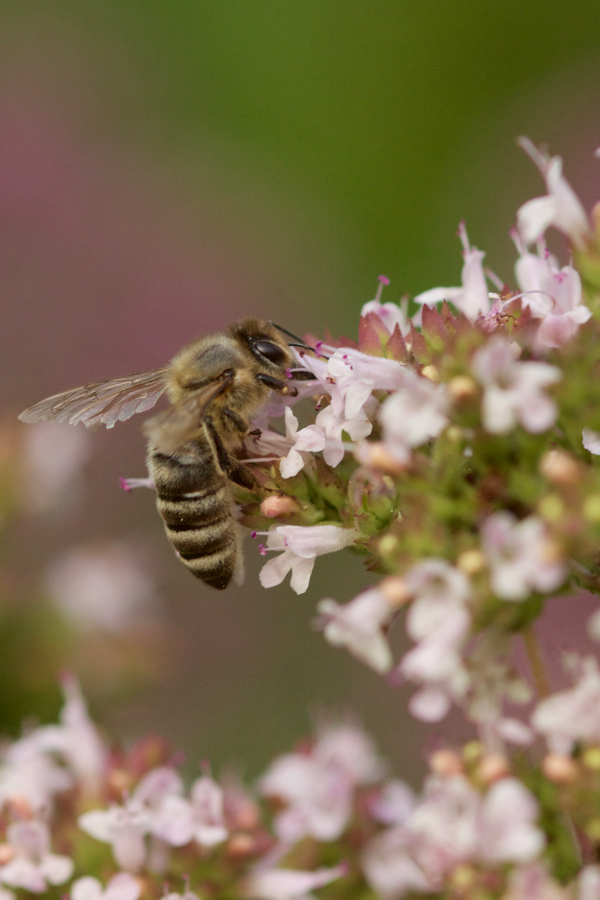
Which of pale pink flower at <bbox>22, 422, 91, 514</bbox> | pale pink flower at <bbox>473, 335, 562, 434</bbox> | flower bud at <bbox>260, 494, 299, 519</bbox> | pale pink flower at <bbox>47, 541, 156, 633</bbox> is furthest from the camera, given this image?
pale pink flower at <bbox>47, 541, 156, 633</bbox>

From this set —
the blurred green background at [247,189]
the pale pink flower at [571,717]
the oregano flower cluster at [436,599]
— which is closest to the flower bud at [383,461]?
the oregano flower cluster at [436,599]

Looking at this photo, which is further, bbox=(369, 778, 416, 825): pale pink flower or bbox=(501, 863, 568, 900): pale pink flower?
bbox=(369, 778, 416, 825): pale pink flower

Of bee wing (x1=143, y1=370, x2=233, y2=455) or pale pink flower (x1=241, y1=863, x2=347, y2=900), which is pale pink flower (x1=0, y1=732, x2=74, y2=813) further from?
bee wing (x1=143, y1=370, x2=233, y2=455)

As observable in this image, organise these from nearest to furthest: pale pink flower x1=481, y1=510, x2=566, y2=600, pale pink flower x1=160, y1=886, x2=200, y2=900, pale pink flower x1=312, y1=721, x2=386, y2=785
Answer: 1. pale pink flower x1=481, y1=510, x2=566, y2=600
2. pale pink flower x1=160, y1=886, x2=200, y2=900
3. pale pink flower x1=312, y1=721, x2=386, y2=785

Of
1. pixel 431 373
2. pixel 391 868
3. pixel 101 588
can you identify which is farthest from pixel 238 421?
pixel 101 588

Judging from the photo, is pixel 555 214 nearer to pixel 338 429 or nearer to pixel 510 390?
pixel 510 390

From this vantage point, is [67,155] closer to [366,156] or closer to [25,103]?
[25,103]

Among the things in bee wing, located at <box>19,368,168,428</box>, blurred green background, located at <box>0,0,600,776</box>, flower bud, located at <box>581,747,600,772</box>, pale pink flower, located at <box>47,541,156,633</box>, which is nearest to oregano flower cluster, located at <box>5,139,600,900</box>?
flower bud, located at <box>581,747,600,772</box>

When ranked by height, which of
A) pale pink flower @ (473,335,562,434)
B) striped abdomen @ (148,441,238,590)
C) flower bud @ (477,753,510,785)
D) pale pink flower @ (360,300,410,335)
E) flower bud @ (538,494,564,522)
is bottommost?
flower bud @ (477,753,510,785)
